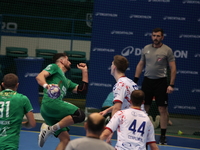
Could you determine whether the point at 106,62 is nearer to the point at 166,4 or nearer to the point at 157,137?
the point at 166,4

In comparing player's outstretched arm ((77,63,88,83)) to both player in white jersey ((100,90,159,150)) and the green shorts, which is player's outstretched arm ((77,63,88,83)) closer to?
the green shorts

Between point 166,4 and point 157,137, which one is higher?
point 166,4

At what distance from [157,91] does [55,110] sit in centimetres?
276

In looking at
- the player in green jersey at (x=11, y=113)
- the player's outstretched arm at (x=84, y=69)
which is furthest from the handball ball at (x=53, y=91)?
the player's outstretched arm at (x=84, y=69)

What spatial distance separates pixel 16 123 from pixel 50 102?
1431 millimetres

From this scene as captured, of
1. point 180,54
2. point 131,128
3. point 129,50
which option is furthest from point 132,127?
point 180,54

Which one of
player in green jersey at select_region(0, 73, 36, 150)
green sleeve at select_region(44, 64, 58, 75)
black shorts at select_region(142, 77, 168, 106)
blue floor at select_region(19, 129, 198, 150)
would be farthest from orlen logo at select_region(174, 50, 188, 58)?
player in green jersey at select_region(0, 73, 36, 150)

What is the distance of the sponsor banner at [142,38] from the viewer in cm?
1123

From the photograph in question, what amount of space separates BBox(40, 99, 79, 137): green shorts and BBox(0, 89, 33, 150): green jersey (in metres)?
1.33

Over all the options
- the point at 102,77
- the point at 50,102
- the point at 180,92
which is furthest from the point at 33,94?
the point at 50,102

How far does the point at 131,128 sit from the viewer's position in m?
4.81

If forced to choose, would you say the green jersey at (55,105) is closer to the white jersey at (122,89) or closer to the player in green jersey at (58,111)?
the player in green jersey at (58,111)

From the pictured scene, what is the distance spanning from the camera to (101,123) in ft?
12.1

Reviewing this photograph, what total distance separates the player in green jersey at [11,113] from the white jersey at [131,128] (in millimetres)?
1050
